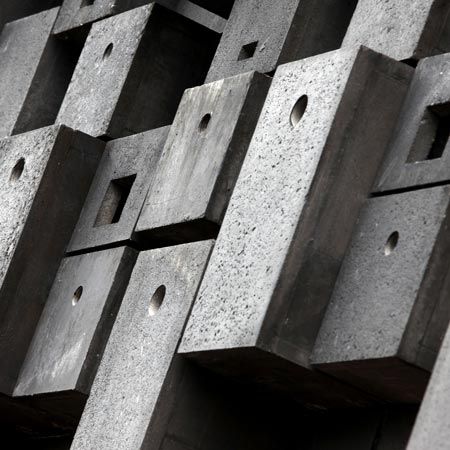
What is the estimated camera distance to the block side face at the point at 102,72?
1370 centimetres

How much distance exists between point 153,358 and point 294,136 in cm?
142

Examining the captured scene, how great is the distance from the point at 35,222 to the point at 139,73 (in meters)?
1.48

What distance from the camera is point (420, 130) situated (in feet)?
33.4

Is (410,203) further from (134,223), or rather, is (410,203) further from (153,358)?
(134,223)

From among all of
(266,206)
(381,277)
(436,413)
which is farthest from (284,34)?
(436,413)

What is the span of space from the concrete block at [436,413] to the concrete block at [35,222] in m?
4.60

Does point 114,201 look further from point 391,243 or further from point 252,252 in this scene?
point 391,243

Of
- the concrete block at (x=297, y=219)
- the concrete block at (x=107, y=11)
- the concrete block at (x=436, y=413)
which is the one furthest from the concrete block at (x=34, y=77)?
the concrete block at (x=436, y=413)

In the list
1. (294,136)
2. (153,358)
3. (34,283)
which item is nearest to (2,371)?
(34,283)

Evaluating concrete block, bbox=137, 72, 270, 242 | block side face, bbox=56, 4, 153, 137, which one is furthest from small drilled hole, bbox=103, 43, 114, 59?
concrete block, bbox=137, 72, 270, 242

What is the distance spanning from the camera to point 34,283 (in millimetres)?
12812

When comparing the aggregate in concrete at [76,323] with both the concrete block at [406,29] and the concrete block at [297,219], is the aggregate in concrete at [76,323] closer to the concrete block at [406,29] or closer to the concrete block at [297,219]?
the concrete block at [297,219]

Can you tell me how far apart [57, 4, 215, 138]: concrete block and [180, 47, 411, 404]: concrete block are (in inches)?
121

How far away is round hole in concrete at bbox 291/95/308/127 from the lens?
10570 mm
